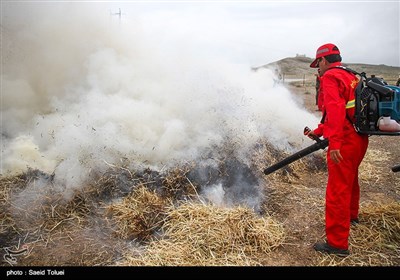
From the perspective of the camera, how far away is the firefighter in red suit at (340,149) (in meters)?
3.19

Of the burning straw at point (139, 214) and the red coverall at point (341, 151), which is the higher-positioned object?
the red coverall at point (341, 151)

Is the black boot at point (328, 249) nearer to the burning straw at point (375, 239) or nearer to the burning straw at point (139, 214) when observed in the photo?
the burning straw at point (375, 239)

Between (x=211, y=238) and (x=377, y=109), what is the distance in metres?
2.30

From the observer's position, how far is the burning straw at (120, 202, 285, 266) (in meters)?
3.35

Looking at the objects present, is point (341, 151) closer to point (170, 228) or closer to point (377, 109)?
point (377, 109)

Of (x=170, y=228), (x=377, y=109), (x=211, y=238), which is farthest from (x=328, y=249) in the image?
(x=170, y=228)

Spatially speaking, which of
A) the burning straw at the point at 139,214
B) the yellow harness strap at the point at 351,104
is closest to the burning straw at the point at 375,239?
the yellow harness strap at the point at 351,104

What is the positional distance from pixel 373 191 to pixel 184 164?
10.9 ft

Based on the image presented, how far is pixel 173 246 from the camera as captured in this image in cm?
354

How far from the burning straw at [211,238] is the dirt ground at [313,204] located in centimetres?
21

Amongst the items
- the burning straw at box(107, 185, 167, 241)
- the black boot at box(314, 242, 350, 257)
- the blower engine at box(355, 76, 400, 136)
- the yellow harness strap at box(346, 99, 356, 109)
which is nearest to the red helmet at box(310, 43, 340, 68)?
the blower engine at box(355, 76, 400, 136)

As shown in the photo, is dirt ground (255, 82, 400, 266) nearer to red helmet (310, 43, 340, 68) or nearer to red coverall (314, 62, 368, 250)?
red coverall (314, 62, 368, 250)
